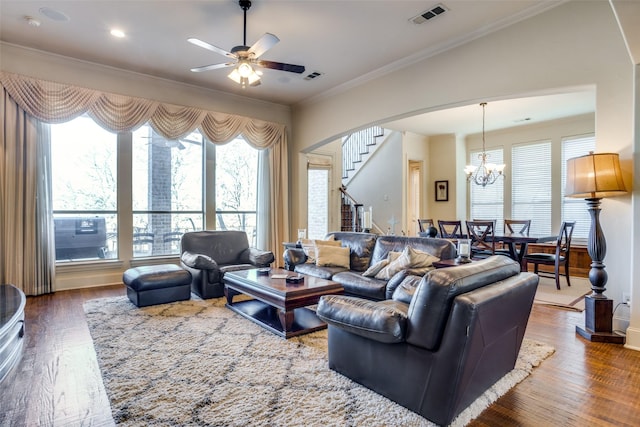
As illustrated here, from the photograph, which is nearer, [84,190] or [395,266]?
[395,266]

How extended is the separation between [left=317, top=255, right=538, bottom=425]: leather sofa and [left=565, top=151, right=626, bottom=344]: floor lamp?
1.34 metres

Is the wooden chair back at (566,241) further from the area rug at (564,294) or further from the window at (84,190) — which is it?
the window at (84,190)

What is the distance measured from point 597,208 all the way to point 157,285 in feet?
15.1

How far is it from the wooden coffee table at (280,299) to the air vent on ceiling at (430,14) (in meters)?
3.01

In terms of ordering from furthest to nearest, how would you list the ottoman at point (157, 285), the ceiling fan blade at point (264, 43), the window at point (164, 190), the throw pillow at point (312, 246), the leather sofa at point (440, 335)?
the window at point (164, 190), the throw pillow at point (312, 246), the ottoman at point (157, 285), the ceiling fan blade at point (264, 43), the leather sofa at point (440, 335)

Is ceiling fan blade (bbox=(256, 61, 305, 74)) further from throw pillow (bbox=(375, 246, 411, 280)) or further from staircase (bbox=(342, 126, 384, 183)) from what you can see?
staircase (bbox=(342, 126, 384, 183))

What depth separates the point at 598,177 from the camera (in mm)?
2916

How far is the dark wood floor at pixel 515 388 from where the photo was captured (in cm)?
189

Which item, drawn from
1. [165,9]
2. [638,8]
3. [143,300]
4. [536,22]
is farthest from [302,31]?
[143,300]

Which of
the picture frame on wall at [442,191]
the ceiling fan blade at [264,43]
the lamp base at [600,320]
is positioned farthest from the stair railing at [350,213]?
the lamp base at [600,320]

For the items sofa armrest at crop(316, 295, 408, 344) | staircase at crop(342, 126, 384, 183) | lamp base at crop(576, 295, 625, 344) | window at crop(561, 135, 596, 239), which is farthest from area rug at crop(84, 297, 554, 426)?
staircase at crop(342, 126, 384, 183)

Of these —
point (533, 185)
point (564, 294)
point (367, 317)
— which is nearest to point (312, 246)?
point (367, 317)

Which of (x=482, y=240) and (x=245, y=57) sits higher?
(x=245, y=57)

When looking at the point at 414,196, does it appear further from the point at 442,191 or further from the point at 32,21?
the point at 32,21
